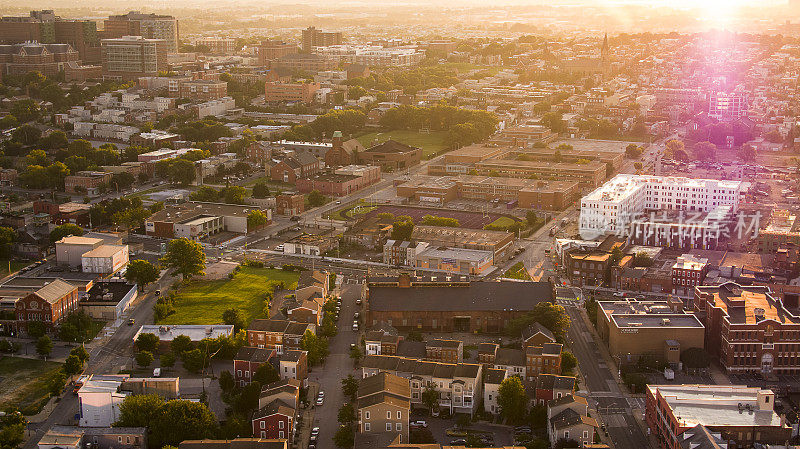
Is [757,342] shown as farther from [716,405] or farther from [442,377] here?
[442,377]

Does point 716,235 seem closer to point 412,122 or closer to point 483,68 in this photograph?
point 412,122

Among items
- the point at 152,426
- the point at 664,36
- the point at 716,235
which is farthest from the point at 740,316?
the point at 664,36

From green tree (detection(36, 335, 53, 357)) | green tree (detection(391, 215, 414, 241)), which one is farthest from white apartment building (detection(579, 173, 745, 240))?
green tree (detection(36, 335, 53, 357))

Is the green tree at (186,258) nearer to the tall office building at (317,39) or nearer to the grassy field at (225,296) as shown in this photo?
the grassy field at (225,296)

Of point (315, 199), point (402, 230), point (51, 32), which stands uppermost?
point (51, 32)

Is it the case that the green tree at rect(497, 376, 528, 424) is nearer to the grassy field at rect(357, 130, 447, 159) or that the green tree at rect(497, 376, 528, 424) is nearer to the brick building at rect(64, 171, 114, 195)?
the brick building at rect(64, 171, 114, 195)

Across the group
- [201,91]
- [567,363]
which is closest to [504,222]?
[567,363]
